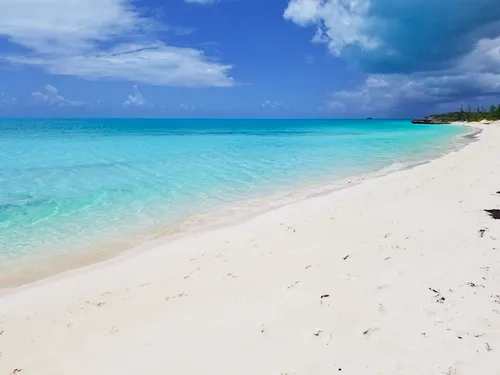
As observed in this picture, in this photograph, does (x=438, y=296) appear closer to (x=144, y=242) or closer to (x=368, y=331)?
(x=368, y=331)

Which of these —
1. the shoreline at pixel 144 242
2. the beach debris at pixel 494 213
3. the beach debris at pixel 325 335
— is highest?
the beach debris at pixel 494 213

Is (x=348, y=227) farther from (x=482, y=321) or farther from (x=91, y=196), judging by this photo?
(x=91, y=196)

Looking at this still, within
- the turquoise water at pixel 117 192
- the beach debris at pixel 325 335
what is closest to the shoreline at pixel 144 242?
the turquoise water at pixel 117 192

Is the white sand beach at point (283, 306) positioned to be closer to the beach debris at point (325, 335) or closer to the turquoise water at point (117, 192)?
the beach debris at point (325, 335)

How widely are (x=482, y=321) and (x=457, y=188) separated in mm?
8573

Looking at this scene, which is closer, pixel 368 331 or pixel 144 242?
pixel 368 331

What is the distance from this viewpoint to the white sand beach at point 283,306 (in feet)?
12.3

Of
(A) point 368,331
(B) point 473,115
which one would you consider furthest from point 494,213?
(B) point 473,115

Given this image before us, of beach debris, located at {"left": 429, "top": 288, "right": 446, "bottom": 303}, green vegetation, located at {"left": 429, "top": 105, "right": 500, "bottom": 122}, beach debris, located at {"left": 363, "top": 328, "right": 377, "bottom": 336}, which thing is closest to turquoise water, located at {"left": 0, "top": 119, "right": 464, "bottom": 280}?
beach debris, located at {"left": 363, "top": 328, "right": 377, "bottom": 336}

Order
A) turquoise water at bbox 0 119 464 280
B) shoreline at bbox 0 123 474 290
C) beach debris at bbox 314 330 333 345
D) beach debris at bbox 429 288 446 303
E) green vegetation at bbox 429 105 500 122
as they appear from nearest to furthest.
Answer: beach debris at bbox 314 330 333 345 → beach debris at bbox 429 288 446 303 → shoreline at bbox 0 123 474 290 → turquoise water at bbox 0 119 464 280 → green vegetation at bbox 429 105 500 122

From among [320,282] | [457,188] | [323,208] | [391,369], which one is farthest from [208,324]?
[457,188]

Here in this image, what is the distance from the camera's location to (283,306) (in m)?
4.83

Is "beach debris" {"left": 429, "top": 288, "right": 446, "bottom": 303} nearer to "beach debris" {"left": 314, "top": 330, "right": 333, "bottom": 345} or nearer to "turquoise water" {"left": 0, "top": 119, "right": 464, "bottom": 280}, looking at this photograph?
"beach debris" {"left": 314, "top": 330, "right": 333, "bottom": 345}

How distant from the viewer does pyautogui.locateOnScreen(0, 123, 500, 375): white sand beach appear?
3.76m
